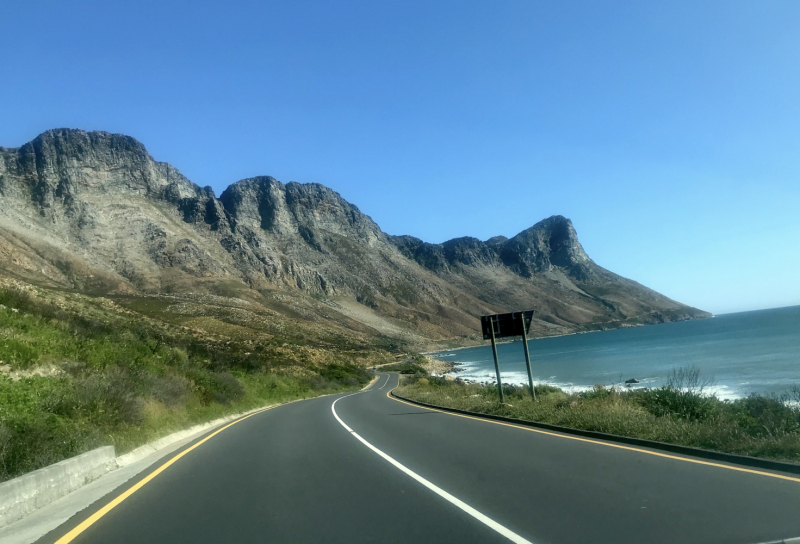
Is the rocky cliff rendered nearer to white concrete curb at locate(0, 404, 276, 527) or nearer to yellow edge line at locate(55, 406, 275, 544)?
white concrete curb at locate(0, 404, 276, 527)

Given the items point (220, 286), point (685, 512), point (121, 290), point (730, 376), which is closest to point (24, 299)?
point (685, 512)

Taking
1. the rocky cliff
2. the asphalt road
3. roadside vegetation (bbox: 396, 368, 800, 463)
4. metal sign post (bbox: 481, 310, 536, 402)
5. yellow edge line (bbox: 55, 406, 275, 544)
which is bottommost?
roadside vegetation (bbox: 396, 368, 800, 463)

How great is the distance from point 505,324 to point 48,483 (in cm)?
1593

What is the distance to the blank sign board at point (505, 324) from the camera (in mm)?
20459

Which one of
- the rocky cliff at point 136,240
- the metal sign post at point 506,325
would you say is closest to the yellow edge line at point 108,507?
the metal sign post at point 506,325

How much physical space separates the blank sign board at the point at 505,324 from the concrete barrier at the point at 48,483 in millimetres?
13962

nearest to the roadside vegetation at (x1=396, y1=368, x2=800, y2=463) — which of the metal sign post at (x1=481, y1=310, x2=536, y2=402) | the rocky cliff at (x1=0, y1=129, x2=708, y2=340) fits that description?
the metal sign post at (x1=481, y1=310, x2=536, y2=402)

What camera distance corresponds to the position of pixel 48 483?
769 centimetres

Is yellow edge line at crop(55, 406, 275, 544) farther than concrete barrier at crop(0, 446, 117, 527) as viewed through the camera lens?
No

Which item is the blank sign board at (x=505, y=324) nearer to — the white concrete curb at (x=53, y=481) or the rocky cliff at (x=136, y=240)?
the white concrete curb at (x=53, y=481)

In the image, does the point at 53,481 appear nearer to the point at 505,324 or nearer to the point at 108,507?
the point at 108,507

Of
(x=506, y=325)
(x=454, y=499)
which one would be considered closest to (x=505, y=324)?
(x=506, y=325)

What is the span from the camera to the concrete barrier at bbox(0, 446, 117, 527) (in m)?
6.71

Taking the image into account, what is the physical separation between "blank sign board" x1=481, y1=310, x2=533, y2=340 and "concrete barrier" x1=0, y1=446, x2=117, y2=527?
45.8 ft
